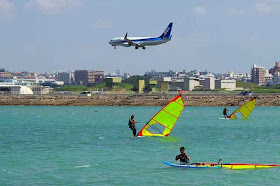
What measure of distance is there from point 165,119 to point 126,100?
3834 inches

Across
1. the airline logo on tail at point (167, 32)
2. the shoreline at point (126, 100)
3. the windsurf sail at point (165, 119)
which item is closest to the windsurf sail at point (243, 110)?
the windsurf sail at point (165, 119)

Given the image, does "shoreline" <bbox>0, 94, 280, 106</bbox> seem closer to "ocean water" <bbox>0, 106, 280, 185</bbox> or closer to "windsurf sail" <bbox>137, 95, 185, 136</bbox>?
"ocean water" <bbox>0, 106, 280, 185</bbox>

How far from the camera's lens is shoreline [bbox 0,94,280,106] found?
463 ft

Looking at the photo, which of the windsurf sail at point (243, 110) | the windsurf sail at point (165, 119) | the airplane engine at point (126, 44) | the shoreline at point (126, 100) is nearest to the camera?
the windsurf sail at point (165, 119)

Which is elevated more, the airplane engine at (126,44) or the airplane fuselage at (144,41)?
the airplane fuselage at (144,41)

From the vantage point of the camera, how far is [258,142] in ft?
160

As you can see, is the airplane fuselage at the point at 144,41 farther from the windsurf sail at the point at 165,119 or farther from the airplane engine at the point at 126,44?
the windsurf sail at the point at 165,119

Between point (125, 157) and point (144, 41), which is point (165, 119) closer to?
point (125, 157)

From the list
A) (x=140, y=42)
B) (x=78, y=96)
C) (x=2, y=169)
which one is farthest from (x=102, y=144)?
(x=78, y=96)

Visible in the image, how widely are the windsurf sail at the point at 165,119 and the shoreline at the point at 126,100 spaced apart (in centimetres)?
9040

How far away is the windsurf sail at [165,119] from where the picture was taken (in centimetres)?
4553

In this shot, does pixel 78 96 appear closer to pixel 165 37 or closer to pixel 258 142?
pixel 165 37

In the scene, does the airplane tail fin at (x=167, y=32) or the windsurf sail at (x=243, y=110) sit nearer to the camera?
the windsurf sail at (x=243, y=110)

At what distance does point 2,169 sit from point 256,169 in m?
13.8
